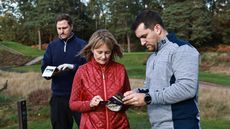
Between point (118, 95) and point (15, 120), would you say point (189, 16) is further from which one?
point (118, 95)

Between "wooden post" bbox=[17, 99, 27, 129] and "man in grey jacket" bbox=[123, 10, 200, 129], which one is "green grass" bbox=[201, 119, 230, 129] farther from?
"man in grey jacket" bbox=[123, 10, 200, 129]

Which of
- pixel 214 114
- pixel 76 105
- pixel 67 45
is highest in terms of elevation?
pixel 67 45

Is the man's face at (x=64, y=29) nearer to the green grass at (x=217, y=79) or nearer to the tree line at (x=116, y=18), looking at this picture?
the green grass at (x=217, y=79)

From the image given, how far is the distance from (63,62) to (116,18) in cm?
4634

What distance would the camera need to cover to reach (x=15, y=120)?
9922mm

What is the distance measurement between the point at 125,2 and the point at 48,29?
33.9 ft

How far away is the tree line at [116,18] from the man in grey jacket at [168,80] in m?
39.5

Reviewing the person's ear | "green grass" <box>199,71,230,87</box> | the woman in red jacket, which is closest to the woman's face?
the woman in red jacket

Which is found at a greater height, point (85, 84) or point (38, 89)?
point (85, 84)

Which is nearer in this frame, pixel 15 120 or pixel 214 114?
pixel 15 120

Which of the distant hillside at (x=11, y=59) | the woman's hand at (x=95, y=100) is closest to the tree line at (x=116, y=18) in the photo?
the distant hillside at (x=11, y=59)

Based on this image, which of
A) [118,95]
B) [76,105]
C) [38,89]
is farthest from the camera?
[38,89]

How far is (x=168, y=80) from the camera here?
2996 mm

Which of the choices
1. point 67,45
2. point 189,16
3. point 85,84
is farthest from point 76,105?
point 189,16
